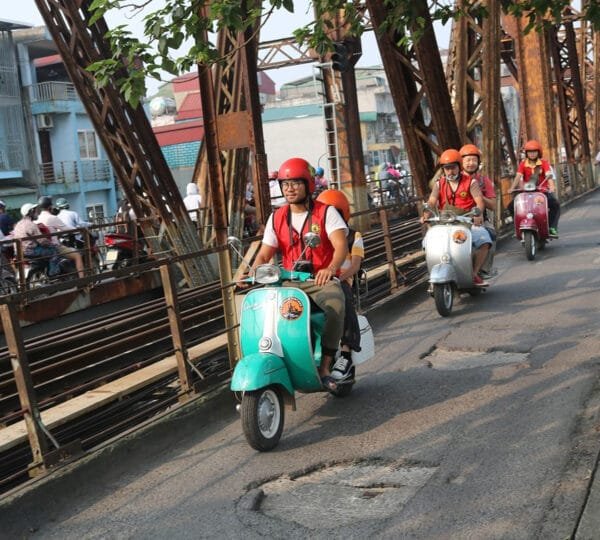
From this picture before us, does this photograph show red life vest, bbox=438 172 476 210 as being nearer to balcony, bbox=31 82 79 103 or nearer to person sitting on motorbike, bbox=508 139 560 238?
person sitting on motorbike, bbox=508 139 560 238

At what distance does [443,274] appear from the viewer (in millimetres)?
9539

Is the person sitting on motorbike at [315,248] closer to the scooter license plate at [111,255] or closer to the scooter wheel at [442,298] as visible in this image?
the scooter wheel at [442,298]

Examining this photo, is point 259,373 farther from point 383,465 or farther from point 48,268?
point 48,268

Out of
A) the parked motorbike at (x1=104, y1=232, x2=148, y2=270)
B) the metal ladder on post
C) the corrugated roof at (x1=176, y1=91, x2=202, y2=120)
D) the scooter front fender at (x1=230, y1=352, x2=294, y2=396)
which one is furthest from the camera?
the corrugated roof at (x1=176, y1=91, x2=202, y2=120)

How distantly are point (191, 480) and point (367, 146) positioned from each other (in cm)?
6320

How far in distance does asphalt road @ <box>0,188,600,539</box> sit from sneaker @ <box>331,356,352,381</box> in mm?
258

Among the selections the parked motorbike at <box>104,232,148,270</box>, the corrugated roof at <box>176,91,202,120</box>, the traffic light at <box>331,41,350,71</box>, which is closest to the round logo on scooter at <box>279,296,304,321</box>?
the parked motorbike at <box>104,232,148,270</box>

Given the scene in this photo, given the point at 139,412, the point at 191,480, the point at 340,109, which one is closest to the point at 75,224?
the point at 340,109

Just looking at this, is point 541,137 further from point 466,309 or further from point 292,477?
point 292,477

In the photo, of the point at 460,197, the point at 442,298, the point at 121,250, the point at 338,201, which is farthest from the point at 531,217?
the point at 338,201

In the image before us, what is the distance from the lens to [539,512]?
4.18m

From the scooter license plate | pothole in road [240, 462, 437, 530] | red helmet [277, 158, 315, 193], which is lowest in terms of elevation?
pothole in road [240, 462, 437, 530]

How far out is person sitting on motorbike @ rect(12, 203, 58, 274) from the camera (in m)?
12.8

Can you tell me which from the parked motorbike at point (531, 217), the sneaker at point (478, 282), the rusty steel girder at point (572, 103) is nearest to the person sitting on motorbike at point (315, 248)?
the sneaker at point (478, 282)
